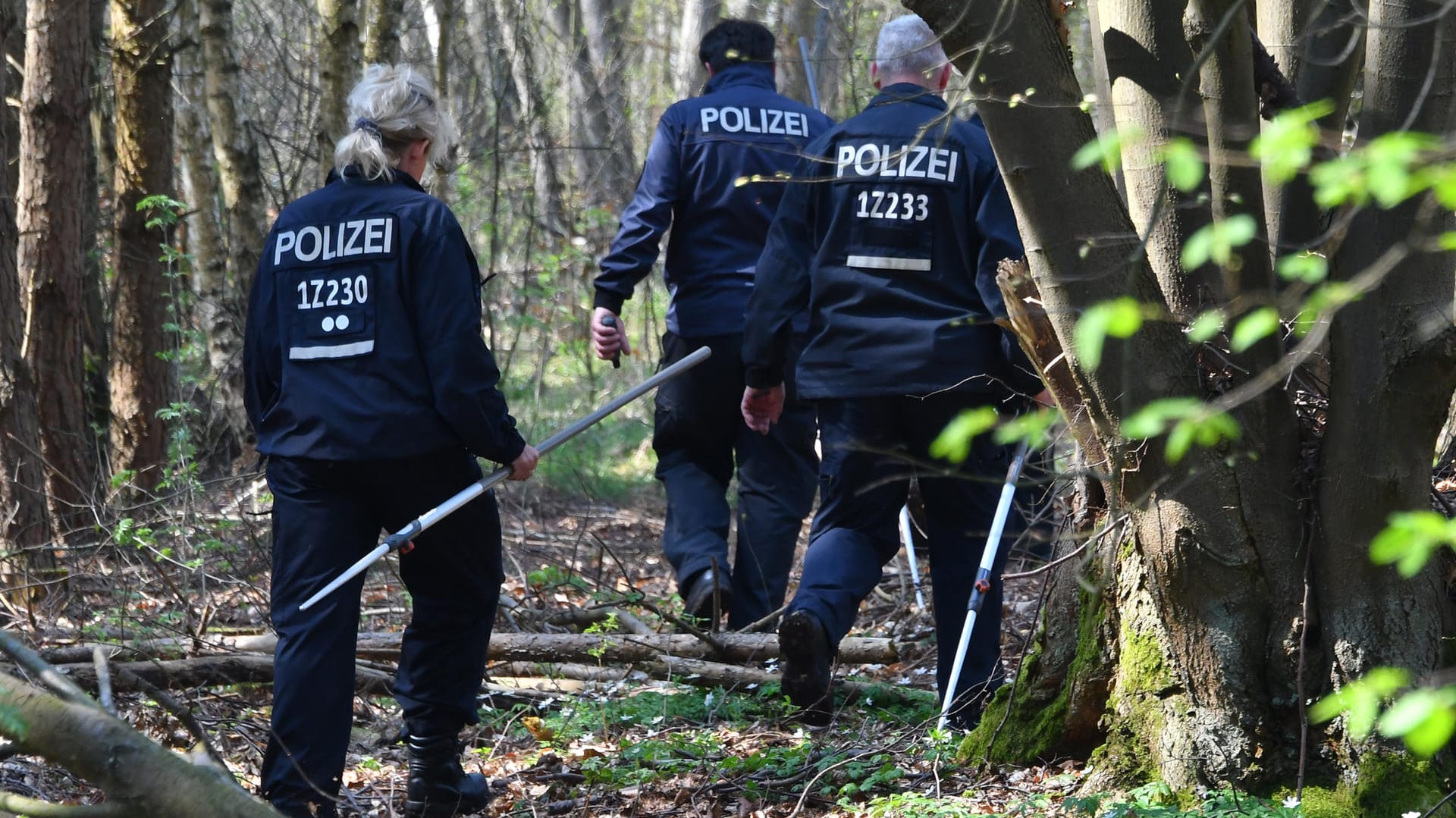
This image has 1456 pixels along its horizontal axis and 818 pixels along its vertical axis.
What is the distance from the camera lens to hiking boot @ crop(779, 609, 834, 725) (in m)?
4.57

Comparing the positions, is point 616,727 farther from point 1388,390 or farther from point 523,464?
point 1388,390

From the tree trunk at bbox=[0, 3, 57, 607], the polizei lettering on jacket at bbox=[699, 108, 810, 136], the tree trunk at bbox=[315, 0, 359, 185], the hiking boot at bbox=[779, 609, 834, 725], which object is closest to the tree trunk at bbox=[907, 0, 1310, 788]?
the hiking boot at bbox=[779, 609, 834, 725]

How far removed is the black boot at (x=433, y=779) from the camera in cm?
405

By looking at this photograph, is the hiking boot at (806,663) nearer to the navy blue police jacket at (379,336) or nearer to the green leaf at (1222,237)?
the navy blue police jacket at (379,336)

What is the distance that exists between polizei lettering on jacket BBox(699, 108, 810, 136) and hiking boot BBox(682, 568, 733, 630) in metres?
1.92

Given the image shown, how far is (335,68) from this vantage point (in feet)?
25.0

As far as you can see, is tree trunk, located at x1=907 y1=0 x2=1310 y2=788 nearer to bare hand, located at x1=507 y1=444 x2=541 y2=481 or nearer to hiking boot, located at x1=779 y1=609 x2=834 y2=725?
hiking boot, located at x1=779 y1=609 x2=834 y2=725

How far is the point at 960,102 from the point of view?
297 cm

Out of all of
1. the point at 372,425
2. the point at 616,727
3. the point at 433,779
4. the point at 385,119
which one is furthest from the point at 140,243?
the point at 433,779

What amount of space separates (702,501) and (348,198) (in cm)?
257

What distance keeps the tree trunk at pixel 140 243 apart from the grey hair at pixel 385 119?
440 cm

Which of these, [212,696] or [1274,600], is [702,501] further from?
[1274,600]

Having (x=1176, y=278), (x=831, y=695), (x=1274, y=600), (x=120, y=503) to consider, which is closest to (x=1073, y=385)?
(x=1176, y=278)

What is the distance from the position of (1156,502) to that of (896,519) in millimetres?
1608
